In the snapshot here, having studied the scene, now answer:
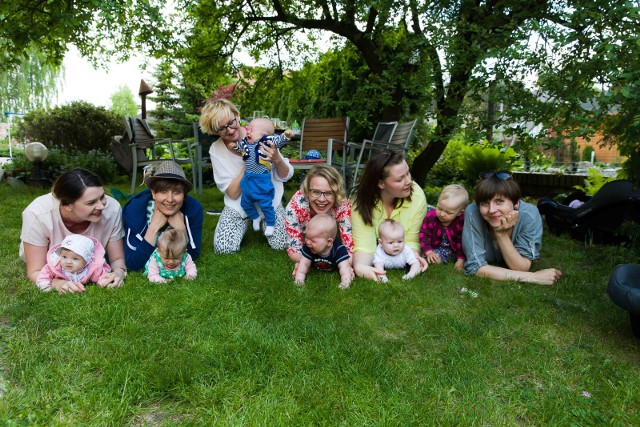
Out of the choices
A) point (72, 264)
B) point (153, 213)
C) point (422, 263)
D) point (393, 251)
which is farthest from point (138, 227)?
point (422, 263)

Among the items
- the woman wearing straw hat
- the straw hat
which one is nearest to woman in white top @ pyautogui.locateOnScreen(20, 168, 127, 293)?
the woman wearing straw hat

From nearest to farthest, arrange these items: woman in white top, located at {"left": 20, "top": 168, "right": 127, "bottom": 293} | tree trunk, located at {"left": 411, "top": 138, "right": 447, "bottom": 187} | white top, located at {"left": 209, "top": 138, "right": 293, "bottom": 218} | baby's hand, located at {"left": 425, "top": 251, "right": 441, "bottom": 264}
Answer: woman in white top, located at {"left": 20, "top": 168, "right": 127, "bottom": 293}
baby's hand, located at {"left": 425, "top": 251, "right": 441, "bottom": 264}
white top, located at {"left": 209, "top": 138, "right": 293, "bottom": 218}
tree trunk, located at {"left": 411, "top": 138, "right": 447, "bottom": 187}

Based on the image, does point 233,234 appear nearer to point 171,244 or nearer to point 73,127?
point 171,244

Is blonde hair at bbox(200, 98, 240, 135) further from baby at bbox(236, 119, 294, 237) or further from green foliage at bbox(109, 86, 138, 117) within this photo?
green foliage at bbox(109, 86, 138, 117)

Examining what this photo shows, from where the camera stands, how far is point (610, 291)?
2.33m

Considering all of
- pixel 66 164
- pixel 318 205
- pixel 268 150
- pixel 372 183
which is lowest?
pixel 66 164

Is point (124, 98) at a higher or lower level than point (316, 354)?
higher

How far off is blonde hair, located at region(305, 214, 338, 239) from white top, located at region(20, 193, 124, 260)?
1.53 m

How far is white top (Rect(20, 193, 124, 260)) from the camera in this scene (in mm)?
3180

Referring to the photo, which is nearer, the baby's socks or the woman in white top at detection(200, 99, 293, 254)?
A: the woman in white top at detection(200, 99, 293, 254)

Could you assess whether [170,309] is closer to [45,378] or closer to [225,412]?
[45,378]

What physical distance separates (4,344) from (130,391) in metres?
0.92

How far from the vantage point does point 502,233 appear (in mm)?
3578

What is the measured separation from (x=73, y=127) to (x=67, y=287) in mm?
9353
